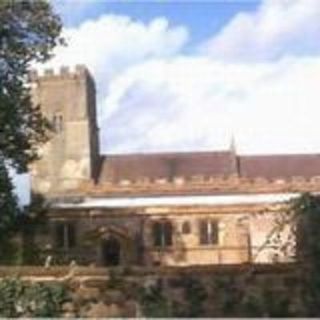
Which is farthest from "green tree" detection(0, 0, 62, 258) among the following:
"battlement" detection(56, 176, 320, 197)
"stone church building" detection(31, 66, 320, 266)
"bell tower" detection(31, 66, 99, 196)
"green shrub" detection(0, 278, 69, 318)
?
"bell tower" detection(31, 66, 99, 196)

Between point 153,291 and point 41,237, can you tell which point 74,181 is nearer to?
point 41,237

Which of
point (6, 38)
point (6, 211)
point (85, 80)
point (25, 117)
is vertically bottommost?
point (6, 211)

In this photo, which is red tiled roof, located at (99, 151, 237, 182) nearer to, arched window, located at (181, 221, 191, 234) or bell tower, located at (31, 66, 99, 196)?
bell tower, located at (31, 66, 99, 196)

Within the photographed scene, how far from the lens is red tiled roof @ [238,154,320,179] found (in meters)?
62.7

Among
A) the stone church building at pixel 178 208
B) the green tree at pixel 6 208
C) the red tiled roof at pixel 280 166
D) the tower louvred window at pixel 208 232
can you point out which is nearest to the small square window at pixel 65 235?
the stone church building at pixel 178 208

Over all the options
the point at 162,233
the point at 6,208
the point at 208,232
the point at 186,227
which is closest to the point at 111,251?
the point at 162,233

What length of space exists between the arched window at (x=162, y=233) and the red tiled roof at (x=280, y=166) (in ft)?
30.6

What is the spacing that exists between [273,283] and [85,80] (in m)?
53.6

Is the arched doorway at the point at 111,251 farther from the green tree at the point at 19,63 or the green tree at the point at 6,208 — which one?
the green tree at the point at 19,63

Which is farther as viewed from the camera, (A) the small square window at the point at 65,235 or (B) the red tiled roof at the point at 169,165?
(B) the red tiled roof at the point at 169,165

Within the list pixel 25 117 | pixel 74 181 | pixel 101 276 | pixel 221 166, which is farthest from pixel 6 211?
pixel 74 181

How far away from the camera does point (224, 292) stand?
2311 cm

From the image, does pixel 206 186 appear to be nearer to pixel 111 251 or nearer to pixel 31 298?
pixel 111 251

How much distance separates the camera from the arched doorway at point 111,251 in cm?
5350
